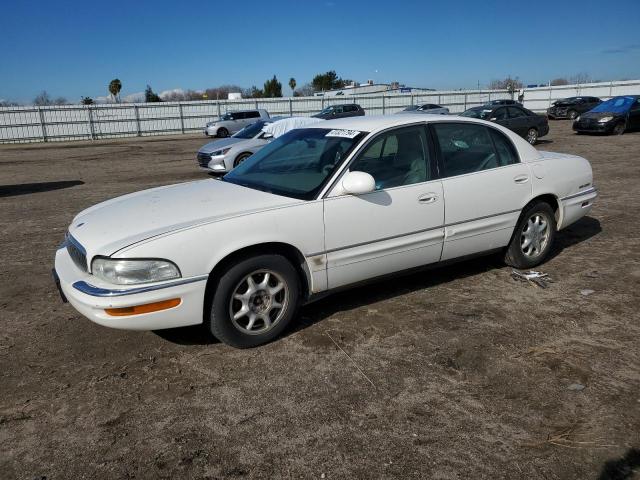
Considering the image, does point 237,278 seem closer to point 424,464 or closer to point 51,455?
point 51,455

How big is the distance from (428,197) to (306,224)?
1127 millimetres

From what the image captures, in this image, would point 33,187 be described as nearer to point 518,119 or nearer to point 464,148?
point 464,148

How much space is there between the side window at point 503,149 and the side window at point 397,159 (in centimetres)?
85

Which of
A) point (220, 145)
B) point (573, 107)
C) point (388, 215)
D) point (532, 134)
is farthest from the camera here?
point (573, 107)

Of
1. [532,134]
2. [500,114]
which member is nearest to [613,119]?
[532,134]

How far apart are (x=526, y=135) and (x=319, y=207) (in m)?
16.6

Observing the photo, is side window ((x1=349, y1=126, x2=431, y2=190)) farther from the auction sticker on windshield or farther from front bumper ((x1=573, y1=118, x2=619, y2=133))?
front bumper ((x1=573, y1=118, x2=619, y2=133))

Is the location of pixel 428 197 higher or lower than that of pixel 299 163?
lower

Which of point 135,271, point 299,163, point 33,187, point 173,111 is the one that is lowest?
point 33,187

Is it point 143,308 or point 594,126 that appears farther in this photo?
point 594,126

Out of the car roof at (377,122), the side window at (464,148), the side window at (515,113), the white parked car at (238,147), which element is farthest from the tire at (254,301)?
the side window at (515,113)

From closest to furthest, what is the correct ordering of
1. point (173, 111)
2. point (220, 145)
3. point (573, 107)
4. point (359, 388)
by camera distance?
point (359, 388) → point (220, 145) → point (573, 107) → point (173, 111)

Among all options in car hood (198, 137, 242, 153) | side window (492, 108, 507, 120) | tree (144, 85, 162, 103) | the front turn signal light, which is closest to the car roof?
the front turn signal light

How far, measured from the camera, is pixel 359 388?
10.5 ft
